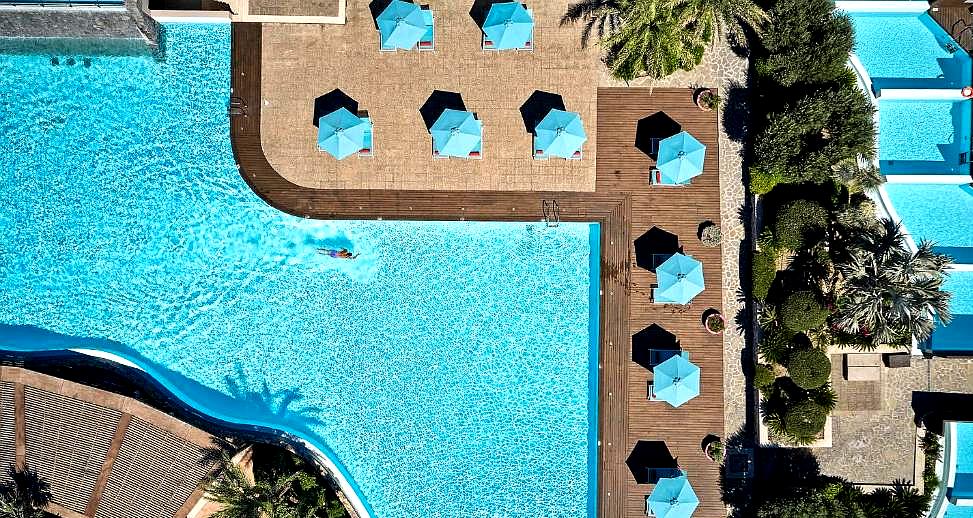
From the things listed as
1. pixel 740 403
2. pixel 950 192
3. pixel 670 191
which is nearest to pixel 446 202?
pixel 670 191

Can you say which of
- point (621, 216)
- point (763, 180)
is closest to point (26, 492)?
point (621, 216)

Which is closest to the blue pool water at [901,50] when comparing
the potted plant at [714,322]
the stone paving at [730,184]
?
the stone paving at [730,184]

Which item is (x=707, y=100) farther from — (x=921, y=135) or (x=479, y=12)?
(x=479, y=12)

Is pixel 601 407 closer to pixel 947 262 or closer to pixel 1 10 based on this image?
pixel 947 262

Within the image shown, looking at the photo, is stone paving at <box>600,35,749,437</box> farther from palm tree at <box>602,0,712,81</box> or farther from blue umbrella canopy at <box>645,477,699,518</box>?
blue umbrella canopy at <box>645,477,699,518</box>

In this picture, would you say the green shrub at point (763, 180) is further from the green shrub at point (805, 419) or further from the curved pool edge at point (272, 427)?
the curved pool edge at point (272, 427)

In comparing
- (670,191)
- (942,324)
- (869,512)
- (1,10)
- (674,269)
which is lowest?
(869,512)
